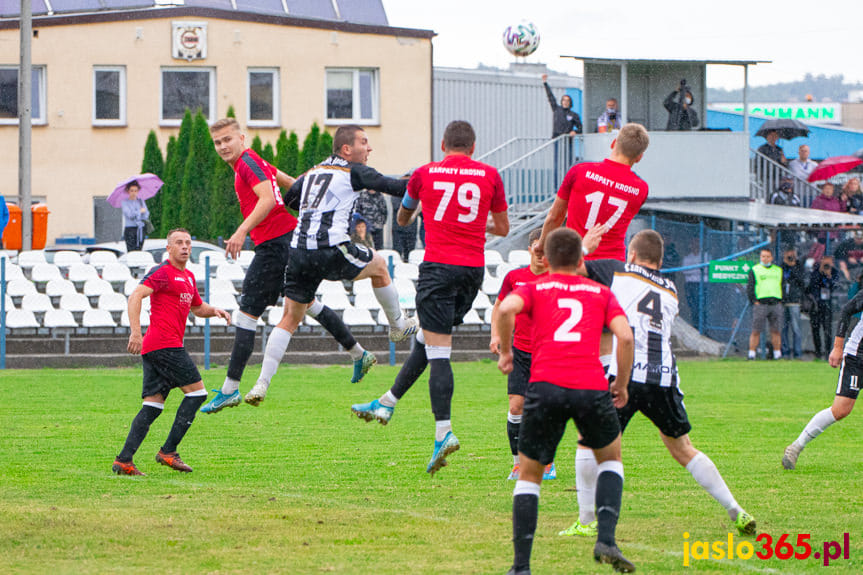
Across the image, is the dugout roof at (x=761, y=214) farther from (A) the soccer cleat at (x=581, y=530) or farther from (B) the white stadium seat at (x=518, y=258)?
(A) the soccer cleat at (x=581, y=530)

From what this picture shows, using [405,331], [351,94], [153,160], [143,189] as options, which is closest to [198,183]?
[153,160]

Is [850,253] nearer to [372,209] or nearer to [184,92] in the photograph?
[372,209]

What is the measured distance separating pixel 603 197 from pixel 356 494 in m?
2.81

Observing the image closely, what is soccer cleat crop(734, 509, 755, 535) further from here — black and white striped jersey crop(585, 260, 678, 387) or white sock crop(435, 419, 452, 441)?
white sock crop(435, 419, 452, 441)

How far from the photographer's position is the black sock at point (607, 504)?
6.84m

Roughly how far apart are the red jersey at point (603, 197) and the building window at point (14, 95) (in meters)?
28.7

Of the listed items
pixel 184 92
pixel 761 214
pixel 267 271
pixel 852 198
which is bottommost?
pixel 267 271

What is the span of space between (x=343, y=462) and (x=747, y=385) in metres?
9.95

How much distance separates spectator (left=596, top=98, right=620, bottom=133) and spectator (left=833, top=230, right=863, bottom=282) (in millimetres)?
6051

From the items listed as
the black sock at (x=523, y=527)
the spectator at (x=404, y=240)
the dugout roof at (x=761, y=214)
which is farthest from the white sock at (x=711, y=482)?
the spectator at (x=404, y=240)

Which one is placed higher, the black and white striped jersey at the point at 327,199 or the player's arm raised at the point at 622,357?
the black and white striped jersey at the point at 327,199

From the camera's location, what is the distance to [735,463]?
11281 mm

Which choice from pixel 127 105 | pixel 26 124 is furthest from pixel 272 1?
pixel 26 124

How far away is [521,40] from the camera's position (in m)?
38.2
